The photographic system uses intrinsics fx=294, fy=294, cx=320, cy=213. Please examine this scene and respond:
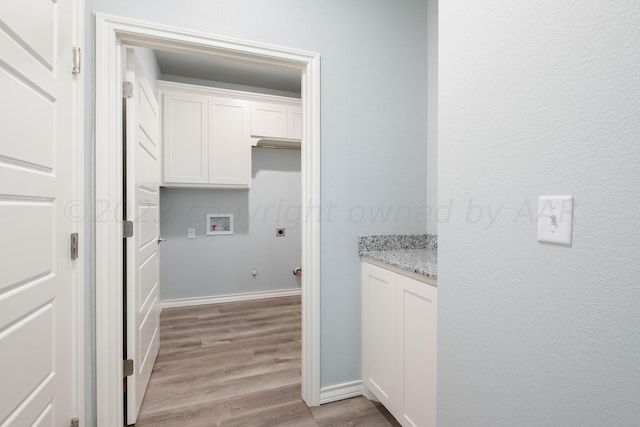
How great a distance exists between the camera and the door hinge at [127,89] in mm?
1484

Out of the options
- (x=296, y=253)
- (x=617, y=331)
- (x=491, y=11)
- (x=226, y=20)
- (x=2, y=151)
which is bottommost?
(x=296, y=253)

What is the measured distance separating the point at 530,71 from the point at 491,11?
0.78 feet

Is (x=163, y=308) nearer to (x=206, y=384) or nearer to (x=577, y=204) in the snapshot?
(x=206, y=384)

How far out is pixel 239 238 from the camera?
370 centimetres

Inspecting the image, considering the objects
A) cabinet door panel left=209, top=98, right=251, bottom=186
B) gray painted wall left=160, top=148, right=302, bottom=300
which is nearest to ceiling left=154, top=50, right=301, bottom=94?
cabinet door panel left=209, top=98, right=251, bottom=186

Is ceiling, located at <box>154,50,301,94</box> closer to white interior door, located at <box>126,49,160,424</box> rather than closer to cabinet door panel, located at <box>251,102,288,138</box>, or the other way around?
cabinet door panel, located at <box>251,102,288,138</box>

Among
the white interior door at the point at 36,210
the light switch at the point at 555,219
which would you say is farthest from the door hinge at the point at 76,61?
the light switch at the point at 555,219

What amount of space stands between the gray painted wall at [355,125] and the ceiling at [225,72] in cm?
112

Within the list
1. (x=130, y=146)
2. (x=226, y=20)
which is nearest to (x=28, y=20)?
(x=130, y=146)

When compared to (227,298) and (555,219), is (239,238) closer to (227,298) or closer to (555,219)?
(227,298)

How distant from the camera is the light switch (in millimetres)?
630

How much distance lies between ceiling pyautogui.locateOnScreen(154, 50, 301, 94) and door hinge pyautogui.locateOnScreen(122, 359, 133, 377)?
255 centimetres

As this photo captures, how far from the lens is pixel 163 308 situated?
132 inches

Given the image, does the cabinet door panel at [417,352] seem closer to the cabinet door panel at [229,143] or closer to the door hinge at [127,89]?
the door hinge at [127,89]
